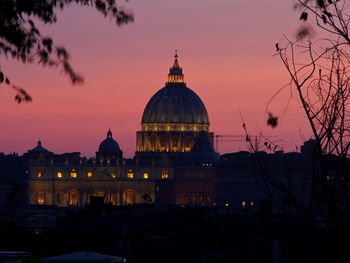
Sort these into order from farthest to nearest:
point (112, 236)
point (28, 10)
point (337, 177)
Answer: point (112, 236), point (337, 177), point (28, 10)

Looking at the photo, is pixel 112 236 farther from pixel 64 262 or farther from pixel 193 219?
pixel 64 262

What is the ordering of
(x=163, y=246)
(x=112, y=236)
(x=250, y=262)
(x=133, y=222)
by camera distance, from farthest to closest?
(x=133, y=222), (x=112, y=236), (x=163, y=246), (x=250, y=262)

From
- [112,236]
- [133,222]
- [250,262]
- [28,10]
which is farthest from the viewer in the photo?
[133,222]

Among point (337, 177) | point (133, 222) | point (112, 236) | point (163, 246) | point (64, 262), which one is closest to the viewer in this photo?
point (337, 177)

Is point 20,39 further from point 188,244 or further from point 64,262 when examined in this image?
point 188,244

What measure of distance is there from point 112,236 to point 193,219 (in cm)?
1734

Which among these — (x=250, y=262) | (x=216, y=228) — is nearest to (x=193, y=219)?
(x=216, y=228)

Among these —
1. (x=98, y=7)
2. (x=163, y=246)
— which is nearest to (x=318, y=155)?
(x=98, y=7)

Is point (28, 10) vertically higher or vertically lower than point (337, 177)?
higher

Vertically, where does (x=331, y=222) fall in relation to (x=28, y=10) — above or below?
below

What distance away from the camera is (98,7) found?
17938 millimetres

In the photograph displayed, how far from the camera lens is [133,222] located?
77.8m

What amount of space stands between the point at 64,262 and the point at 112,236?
3694cm

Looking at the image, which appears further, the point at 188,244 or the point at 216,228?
the point at 216,228
